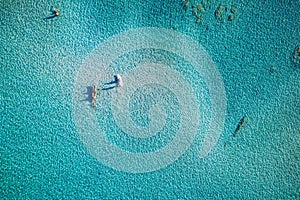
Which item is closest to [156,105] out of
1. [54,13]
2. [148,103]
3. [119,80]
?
[148,103]

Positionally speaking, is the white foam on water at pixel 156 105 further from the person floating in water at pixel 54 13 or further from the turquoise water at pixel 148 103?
the person floating in water at pixel 54 13

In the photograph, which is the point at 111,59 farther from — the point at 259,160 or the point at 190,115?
the point at 259,160

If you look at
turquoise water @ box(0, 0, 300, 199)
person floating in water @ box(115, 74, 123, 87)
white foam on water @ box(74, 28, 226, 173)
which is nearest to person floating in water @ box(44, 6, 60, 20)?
turquoise water @ box(0, 0, 300, 199)

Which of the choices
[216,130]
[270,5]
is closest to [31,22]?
[216,130]

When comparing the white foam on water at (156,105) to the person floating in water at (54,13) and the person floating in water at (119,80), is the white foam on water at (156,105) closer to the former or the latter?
the person floating in water at (119,80)

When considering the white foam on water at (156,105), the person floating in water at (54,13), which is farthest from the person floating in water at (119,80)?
the person floating in water at (54,13)

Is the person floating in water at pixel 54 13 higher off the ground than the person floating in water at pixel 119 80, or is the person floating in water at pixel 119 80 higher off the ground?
the person floating in water at pixel 54 13

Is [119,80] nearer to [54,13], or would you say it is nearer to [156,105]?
[156,105]
